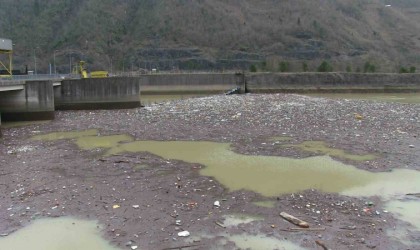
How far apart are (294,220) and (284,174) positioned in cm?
355

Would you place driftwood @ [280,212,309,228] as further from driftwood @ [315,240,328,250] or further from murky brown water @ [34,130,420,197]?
murky brown water @ [34,130,420,197]

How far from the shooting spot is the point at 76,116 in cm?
2600

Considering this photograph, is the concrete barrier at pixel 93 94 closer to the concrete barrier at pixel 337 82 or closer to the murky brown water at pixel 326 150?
the murky brown water at pixel 326 150

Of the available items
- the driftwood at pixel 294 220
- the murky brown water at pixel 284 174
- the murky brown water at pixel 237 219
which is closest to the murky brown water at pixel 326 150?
the murky brown water at pixel 284 174

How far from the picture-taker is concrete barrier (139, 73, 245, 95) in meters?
52.7

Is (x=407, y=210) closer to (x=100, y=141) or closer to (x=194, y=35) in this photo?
(x=100, y=141)

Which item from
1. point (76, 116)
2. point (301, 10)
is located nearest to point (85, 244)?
point (76, 116)

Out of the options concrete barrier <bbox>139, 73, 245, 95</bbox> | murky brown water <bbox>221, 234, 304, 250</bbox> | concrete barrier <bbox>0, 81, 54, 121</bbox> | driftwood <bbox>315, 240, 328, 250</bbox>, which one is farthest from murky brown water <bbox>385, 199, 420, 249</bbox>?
concrete barrier <bbox>139, 73, 245, 95</bbox>

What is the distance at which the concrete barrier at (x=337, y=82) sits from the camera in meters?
54.2

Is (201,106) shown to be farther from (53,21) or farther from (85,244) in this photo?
(53,21)

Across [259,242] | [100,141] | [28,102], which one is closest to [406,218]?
[259,242]

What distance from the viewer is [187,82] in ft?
174

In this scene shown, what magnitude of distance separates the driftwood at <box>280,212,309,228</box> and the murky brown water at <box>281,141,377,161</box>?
227 inches

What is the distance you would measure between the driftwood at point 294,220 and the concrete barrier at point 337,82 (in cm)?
4620
